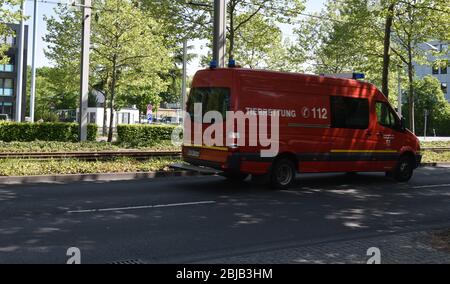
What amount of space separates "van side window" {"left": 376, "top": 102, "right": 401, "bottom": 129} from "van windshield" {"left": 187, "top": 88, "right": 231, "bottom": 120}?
15.2 feet

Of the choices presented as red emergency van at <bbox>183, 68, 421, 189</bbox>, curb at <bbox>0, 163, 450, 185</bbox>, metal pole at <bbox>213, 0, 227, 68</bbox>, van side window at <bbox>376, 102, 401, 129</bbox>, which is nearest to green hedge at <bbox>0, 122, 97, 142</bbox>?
metal pole at <bbox>213, 0, 227, 68</bbox>

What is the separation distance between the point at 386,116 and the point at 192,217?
741cm

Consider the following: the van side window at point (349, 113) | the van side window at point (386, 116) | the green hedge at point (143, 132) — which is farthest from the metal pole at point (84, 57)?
the van side window at point (386, 116)

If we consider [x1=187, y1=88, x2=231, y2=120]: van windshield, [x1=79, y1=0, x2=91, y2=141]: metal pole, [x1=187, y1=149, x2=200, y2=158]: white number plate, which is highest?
[x1=79, y1=0, x2=91, y2=141]: metal pole

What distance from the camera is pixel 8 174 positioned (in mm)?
12016

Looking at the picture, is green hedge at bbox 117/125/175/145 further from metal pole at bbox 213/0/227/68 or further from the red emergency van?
the red emergency van

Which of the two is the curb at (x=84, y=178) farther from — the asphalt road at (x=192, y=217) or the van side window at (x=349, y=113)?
the van side window at (x=349, y=113)

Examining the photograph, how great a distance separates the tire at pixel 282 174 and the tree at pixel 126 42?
50.4 ft

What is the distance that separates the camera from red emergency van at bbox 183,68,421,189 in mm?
10766

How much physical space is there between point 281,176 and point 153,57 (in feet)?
53.1
